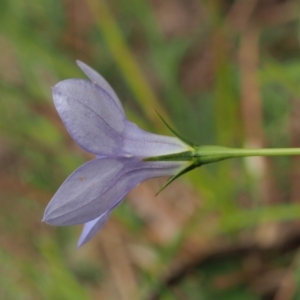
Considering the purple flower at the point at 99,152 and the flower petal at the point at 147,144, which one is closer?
the purple flower at the point at 99,152

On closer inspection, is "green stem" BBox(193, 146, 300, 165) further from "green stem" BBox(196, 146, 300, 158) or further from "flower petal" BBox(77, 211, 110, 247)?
"flower petal" BBox(77, 211, 110, 247)

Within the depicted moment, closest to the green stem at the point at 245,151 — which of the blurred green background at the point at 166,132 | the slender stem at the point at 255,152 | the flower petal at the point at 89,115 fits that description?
the slender stem at the point at 255,152

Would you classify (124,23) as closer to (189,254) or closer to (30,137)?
(30,137)

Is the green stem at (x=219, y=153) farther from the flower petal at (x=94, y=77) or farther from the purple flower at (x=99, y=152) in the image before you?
the flower petal at (x=94, y=77)

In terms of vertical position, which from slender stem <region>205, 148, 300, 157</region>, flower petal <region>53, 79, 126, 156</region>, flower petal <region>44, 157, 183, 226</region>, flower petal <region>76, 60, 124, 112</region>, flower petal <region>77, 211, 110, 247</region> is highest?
flower petal <region>76, 60, 124, 112</region>

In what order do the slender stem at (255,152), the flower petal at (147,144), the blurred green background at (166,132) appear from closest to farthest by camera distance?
the slender stem at (255,152) → the flower petal at (147,144) → the blurred green background at (166,132)

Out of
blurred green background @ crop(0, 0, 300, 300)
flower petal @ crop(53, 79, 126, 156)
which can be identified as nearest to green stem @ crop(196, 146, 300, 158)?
flower petal @ crop(53, 79, 126, 156)

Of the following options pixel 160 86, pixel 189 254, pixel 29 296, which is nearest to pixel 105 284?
pixel 29 296

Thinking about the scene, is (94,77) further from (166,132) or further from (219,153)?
(166,132)
